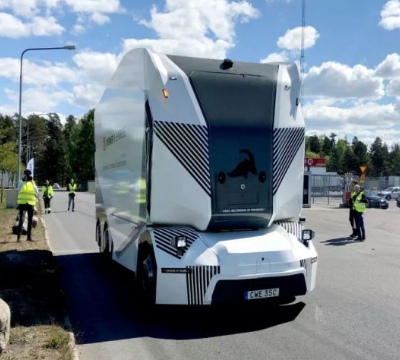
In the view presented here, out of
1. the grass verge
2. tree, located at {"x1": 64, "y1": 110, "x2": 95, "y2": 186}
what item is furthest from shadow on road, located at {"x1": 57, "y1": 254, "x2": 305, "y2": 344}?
tree, located at {"x1": 64, "y1": 110, "x2": 95, "y2": 186}

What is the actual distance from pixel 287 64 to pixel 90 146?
3174 inches

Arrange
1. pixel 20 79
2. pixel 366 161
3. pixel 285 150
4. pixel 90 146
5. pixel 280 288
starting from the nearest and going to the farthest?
pixel 280 288 < pixel 285 150 < pixel 20 79 < pixel 90 146 < pixel 366 161

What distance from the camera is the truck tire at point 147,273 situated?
20.5ft

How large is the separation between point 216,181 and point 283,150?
3.90 ft

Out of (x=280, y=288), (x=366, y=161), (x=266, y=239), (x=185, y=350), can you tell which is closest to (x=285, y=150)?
(x=266, y=239)

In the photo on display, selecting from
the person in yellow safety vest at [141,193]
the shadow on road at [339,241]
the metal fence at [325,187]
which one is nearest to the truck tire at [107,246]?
the person in yellow safety vest at [141,193]

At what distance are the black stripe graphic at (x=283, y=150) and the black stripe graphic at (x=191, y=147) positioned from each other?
1057mm

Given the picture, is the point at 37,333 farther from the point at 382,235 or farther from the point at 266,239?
the point at 382,235

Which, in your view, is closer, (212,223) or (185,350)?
(185,350)

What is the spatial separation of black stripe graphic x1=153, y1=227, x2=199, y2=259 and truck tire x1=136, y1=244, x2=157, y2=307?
→ 22 cm

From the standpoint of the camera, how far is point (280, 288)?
628 centimetres

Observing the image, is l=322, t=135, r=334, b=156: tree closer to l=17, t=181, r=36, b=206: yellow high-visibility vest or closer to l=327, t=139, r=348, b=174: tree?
l=327, t=139, r=348, b=174: tree

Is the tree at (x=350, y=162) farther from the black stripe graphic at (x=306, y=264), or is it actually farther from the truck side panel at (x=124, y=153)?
the black stripe graphic at (x=306, y=264)

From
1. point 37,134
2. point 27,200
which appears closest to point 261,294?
point 27,200
